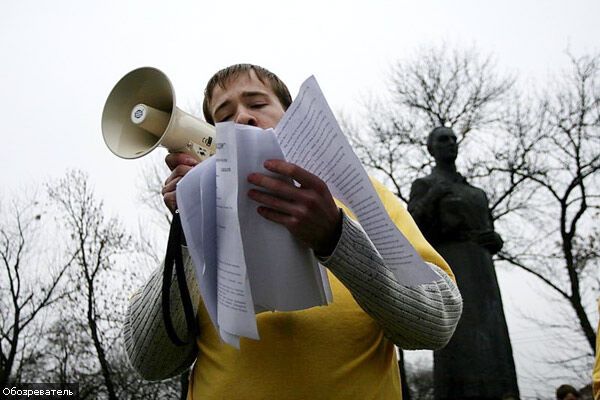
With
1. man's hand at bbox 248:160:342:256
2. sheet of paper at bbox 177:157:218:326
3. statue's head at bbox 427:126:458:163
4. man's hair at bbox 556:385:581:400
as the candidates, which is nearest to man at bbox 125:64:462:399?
man's hand at bbox 248:160:342:256

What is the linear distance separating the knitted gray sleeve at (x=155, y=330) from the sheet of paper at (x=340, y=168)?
45cm

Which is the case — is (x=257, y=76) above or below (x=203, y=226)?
above

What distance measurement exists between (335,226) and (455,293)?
0.45m

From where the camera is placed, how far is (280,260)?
3.41 feet

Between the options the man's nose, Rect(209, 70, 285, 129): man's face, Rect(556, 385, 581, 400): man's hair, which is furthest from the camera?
Rect(556, 385, 581, 400): man's hair

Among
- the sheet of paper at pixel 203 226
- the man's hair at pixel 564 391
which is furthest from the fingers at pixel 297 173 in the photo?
the man's hair at pixel 564 391

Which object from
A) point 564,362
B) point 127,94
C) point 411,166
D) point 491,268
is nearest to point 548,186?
point 411,166

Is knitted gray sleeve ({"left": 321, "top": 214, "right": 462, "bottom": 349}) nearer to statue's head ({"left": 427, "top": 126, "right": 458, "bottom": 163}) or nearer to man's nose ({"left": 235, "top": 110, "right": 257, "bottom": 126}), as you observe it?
man's nose ({"left": 235, "top": 110, "right": 257, "bottom": 126})

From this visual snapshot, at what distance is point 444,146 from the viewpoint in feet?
17.0

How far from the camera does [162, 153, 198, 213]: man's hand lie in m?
1.28

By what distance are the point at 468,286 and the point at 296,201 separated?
12.2 ft

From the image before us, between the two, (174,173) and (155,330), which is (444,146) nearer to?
(174,173)

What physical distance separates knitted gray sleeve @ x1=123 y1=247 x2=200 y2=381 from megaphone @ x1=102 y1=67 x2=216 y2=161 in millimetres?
444

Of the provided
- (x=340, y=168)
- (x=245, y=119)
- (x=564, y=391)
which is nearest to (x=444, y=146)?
(x=564, y=391)
